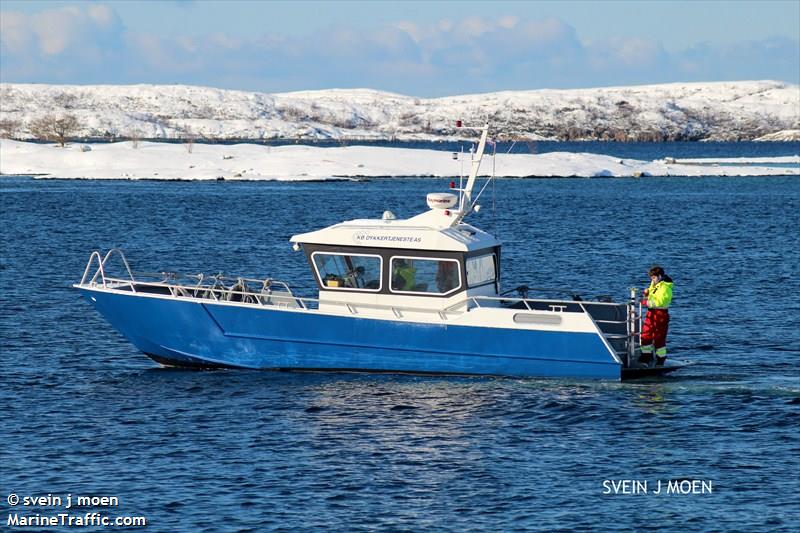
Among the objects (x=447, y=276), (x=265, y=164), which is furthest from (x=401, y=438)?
(x=265, y=164)

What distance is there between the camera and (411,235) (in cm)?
2730

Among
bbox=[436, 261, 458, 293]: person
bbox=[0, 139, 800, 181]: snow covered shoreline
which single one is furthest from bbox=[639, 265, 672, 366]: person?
bbox=[0, 139, 800, 181]: snow covered shoreline

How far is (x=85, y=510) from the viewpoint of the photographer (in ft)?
63.3

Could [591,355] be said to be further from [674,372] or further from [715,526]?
[715,526]

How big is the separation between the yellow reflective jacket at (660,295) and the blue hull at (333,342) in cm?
171

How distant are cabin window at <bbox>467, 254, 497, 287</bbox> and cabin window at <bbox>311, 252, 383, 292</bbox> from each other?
1959mm

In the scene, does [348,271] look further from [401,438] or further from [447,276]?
[401,438]

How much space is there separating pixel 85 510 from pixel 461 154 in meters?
11.7

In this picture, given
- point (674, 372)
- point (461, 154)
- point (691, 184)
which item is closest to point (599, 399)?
point (674, 372)

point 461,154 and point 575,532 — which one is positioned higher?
point 461,154

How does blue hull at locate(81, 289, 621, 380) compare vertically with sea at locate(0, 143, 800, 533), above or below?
above

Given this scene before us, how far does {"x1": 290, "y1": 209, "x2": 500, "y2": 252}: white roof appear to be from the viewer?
2711 centimetres

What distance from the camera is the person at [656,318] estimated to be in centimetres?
2697

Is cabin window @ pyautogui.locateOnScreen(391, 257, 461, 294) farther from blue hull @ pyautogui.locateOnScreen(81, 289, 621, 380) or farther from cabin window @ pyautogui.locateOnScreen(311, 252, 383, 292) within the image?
blue hull @ pyautogui.locateOnScreen(81, 289, 621, 380)
